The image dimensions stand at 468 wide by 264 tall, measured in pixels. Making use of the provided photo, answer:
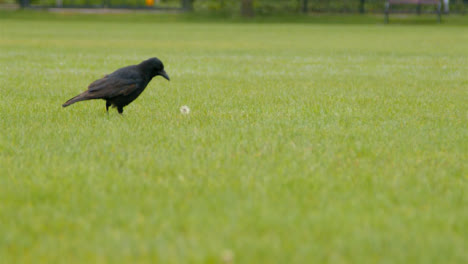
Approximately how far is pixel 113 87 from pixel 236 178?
2727mm

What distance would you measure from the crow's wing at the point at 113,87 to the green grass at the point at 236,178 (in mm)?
318

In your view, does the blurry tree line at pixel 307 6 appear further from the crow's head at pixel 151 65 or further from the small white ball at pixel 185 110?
the crow's head at pixel 151 65

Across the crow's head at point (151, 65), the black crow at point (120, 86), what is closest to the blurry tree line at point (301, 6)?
the crow's head at point (151, 65)

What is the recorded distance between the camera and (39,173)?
388 centimetres

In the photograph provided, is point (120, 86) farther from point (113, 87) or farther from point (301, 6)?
point (301, 6)

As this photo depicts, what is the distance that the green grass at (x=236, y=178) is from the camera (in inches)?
106

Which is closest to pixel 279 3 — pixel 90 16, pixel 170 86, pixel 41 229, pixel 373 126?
pixel 90 16

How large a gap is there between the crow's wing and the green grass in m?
0.32

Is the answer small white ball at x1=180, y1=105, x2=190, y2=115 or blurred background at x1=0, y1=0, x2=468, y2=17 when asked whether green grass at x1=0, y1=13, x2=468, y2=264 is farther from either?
blurred background at x1=0, y1=0, x2=468, y2=17

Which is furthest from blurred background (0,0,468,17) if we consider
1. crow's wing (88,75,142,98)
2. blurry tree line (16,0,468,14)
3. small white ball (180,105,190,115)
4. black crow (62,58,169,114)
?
crow's wing (88,75,142,98)

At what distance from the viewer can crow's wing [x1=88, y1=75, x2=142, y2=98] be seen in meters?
6.05

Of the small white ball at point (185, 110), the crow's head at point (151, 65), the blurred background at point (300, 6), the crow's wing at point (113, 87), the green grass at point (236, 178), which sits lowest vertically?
the small white ball at point (185, 110)

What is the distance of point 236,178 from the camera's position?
381 cm

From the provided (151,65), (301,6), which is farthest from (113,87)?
(301,6)
